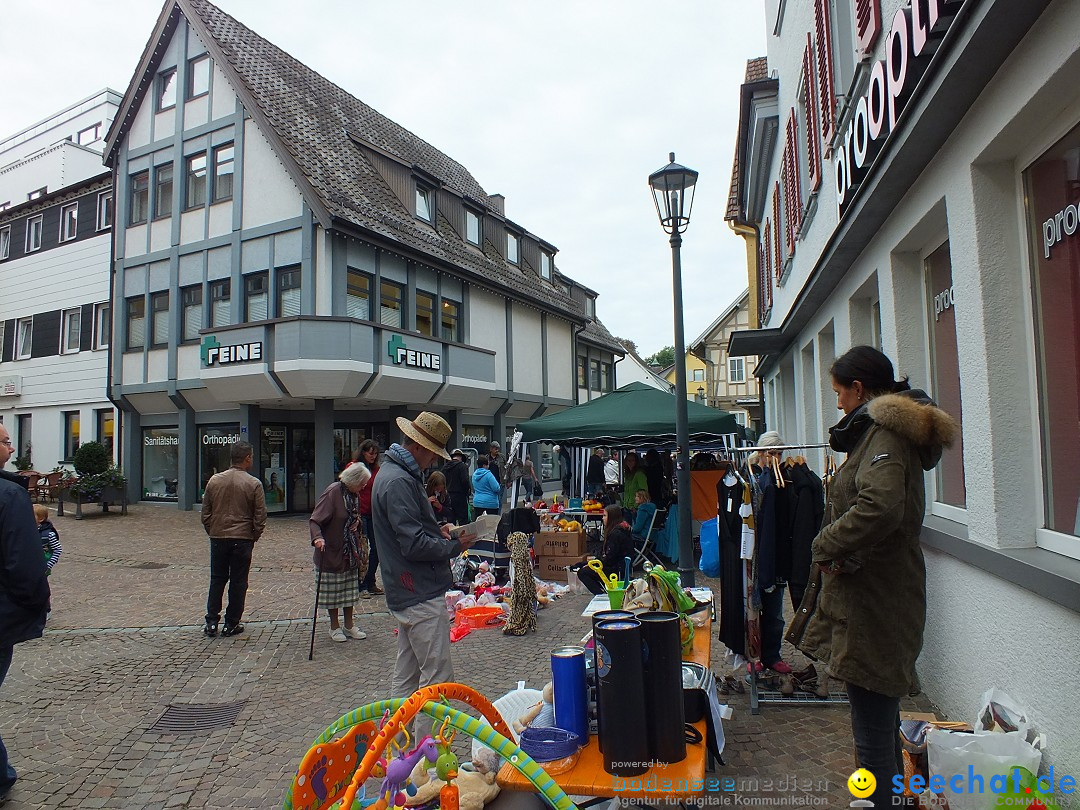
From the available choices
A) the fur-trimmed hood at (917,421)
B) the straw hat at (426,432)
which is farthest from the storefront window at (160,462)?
the fur-trimmed hood at (917,421)

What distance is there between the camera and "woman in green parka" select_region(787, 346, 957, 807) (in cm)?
263

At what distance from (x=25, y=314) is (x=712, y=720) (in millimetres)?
28624

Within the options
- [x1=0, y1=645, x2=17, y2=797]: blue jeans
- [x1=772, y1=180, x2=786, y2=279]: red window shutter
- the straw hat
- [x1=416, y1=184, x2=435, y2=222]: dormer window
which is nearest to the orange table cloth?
the straw hat

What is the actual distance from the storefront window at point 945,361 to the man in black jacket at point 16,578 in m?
5.48

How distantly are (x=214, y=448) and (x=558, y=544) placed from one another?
12.9 meters

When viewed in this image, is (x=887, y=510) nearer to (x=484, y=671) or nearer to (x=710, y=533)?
(x=484, y=671)

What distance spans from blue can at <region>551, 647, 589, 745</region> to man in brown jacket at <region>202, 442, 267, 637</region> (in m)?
4.99

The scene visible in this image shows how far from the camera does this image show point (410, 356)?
17.7m

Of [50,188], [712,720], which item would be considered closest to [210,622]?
[712,720]

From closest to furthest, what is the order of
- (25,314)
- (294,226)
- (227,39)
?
(294,226)
(227,39)
(25,314)

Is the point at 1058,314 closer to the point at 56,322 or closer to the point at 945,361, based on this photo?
the point at 945,361

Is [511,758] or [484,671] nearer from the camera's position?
[511,758]

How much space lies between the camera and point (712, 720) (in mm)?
2820

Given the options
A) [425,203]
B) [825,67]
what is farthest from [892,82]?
[425,203]
